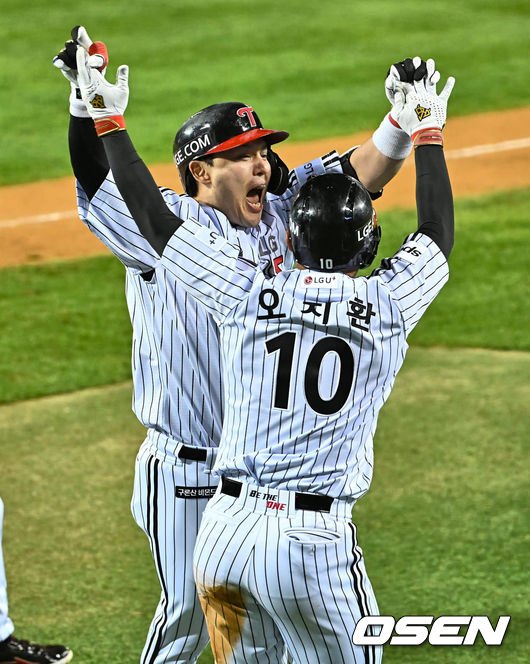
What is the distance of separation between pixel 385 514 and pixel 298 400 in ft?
9.36

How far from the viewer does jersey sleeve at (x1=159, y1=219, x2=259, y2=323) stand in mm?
3109

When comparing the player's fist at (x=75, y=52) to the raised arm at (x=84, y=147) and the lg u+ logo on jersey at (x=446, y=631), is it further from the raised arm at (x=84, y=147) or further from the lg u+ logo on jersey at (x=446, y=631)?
the lg u+ logo on jersey at (x=446, y=631)

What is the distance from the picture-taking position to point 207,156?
12.3 feet

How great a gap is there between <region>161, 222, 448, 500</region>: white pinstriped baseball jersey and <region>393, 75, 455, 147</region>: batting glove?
1.75ft

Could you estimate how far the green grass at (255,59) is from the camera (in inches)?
586

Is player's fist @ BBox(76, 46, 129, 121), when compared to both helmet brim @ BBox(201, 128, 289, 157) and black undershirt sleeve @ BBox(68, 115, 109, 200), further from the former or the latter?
helmet brim @ BBox(201, 128, 289, 157)

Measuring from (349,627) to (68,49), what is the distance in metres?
1.89

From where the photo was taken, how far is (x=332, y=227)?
3096mm

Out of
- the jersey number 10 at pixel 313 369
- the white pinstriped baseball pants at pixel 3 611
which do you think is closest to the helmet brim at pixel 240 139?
the jersey number 10 at pixel 313 369

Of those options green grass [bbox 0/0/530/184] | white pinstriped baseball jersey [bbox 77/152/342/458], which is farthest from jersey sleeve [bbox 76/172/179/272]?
green grass [bbox 0/0/530/184]

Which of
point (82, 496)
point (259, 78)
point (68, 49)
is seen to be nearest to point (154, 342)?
point (68, 49)

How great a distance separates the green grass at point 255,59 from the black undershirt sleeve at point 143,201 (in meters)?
10.3

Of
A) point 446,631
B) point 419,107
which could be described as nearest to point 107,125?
point 419,107

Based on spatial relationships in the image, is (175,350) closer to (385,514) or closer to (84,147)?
(84,147)
